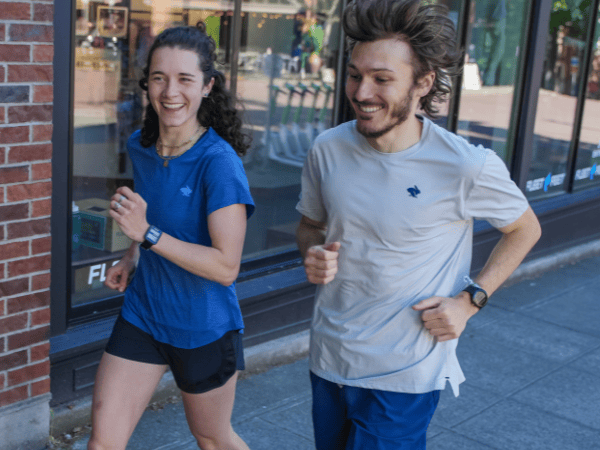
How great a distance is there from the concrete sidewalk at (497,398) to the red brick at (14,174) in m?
1.42

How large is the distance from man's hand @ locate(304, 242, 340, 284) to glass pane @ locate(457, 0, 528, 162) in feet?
16.7

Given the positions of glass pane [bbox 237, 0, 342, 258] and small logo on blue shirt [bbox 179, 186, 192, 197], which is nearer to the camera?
small logo on blue shirt [bbox 179, 186, 192, 197]

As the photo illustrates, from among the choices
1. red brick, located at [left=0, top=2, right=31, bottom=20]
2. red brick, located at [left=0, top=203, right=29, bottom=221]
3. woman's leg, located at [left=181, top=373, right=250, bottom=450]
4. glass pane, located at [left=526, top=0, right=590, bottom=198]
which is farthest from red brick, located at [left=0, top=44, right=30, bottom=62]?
glass pane, located at [left=526, top=0, right=590, bottom=198]

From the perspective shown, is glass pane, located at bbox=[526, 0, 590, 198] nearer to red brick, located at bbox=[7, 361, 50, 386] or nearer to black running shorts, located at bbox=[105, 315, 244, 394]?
red brick, located at bbox=[7, 361, 50, 386]

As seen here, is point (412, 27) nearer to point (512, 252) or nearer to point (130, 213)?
point (512, 252)

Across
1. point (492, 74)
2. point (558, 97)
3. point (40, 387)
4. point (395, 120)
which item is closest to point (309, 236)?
point (395, 120)

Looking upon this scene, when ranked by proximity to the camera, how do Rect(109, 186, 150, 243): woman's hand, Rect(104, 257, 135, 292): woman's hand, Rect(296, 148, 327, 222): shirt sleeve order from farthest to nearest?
Rect(104, 257, 135, 292): woman's hand < Rect(296, 148, 327, 222): shirt sleeve < Rect(109, 186, 150, 243): woman's hand

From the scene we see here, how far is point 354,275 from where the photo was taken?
2441 mm

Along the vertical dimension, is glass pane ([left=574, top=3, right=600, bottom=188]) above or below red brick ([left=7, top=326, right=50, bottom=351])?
above

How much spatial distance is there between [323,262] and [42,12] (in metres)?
1.89

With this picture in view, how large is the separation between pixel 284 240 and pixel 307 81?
1309 millimetres

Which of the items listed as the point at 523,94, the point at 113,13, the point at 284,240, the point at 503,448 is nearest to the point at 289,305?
the point at 284,240

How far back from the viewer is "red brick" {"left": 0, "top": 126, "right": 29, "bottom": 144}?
3.27 meters

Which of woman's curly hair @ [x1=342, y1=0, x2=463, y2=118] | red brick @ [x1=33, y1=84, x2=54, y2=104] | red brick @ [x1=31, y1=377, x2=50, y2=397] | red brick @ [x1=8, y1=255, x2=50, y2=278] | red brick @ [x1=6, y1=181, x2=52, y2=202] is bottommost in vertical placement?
red brick @ [x1=31, y1=377, x2=50, y2=397]
